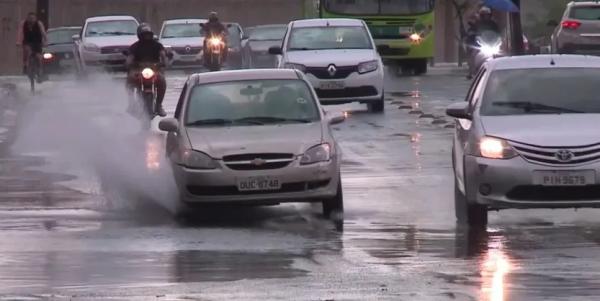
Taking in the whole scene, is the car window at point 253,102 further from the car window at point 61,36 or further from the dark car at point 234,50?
the car window at point 61,36

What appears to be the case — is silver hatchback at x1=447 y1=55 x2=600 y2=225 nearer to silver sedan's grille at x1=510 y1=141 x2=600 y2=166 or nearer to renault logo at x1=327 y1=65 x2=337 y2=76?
silver sedan's grille at x1=510 y1=141 x2=600 y2=166

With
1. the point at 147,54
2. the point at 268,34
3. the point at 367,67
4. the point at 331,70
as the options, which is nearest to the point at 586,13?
the point at 268,34

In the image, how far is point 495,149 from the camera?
1393 centimetres

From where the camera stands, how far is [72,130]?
26500 mm

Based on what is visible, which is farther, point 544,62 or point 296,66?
point 296,66

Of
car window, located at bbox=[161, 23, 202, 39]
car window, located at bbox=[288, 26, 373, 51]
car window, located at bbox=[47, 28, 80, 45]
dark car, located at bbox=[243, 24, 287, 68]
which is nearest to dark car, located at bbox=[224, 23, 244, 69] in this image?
dark car, located at bbox=[243, 24, 287, 68]

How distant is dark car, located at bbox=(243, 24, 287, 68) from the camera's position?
46594 millimetres

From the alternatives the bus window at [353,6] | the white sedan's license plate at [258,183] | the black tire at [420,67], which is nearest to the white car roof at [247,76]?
the white sedan's license plate at [258,183]

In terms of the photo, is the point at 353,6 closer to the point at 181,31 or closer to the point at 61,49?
the point at 181,31

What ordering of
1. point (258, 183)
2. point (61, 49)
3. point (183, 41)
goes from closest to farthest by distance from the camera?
point (258, 183) → point (183, 41) → point (61, 49)

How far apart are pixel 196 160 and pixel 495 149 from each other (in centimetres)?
281

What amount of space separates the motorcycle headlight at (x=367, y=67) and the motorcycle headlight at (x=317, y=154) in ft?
43.6

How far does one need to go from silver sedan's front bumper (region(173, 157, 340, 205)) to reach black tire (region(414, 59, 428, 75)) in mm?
26175

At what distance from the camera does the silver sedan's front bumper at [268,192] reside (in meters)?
14.9
